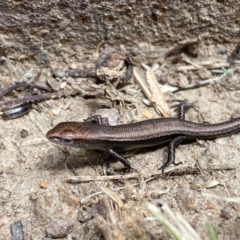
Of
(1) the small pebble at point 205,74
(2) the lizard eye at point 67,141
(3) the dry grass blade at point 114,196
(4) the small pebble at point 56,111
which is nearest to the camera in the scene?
(3) the dry grass blade at point 114,196

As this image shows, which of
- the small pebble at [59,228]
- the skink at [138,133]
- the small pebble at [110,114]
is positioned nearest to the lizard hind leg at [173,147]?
the skink at [138,133]

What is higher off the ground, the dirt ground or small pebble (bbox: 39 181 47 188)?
the dirt ground

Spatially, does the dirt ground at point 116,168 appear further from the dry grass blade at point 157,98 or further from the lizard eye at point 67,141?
the lizard eye at point 67,141

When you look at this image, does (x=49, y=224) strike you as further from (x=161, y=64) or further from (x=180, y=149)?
(x=161, y=64)

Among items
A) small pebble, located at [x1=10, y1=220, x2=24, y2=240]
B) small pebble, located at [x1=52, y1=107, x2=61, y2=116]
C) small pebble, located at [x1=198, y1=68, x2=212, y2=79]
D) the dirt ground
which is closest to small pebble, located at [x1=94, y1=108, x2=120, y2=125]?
the dirt ground

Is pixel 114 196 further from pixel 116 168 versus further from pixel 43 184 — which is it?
pixel 43 184

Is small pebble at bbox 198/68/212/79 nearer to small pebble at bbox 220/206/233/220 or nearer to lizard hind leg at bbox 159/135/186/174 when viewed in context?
lizard hind leg at bbox 159/135/186/174

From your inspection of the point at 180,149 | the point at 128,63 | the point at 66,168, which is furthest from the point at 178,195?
the point at 128,63
